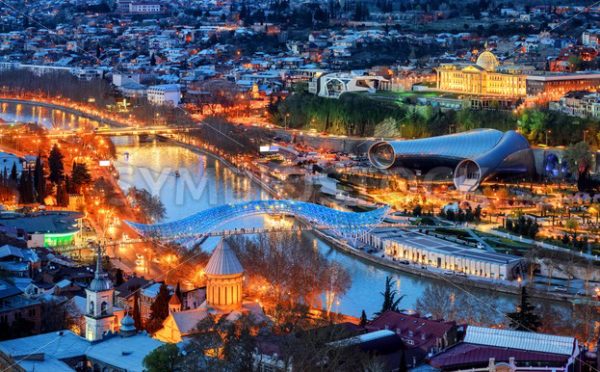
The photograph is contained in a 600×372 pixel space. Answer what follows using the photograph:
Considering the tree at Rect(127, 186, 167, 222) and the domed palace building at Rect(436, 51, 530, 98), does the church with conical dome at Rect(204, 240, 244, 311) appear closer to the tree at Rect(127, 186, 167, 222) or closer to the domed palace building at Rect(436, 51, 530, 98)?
the tree at Rect(127, 186, 167, 222)

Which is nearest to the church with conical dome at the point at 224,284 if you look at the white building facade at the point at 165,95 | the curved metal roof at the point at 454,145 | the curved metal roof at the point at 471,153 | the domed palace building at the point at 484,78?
the curved metal roof at the point at 471,153

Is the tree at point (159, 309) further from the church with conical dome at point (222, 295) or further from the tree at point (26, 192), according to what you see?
the tree at point (26, 192)

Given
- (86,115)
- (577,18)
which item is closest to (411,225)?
(86,115)

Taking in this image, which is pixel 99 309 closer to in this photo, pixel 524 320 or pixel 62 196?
pixel 524 320

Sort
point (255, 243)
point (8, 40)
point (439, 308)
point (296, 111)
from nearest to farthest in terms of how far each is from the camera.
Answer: point (439, 308)
point (255, 243)
point (296, 111)
point (8, 40)

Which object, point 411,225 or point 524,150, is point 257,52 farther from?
point 411,225

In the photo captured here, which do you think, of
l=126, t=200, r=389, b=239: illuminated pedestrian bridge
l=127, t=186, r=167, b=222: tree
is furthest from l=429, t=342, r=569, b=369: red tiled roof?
l=127, t=186, r=167, b=222: tree
